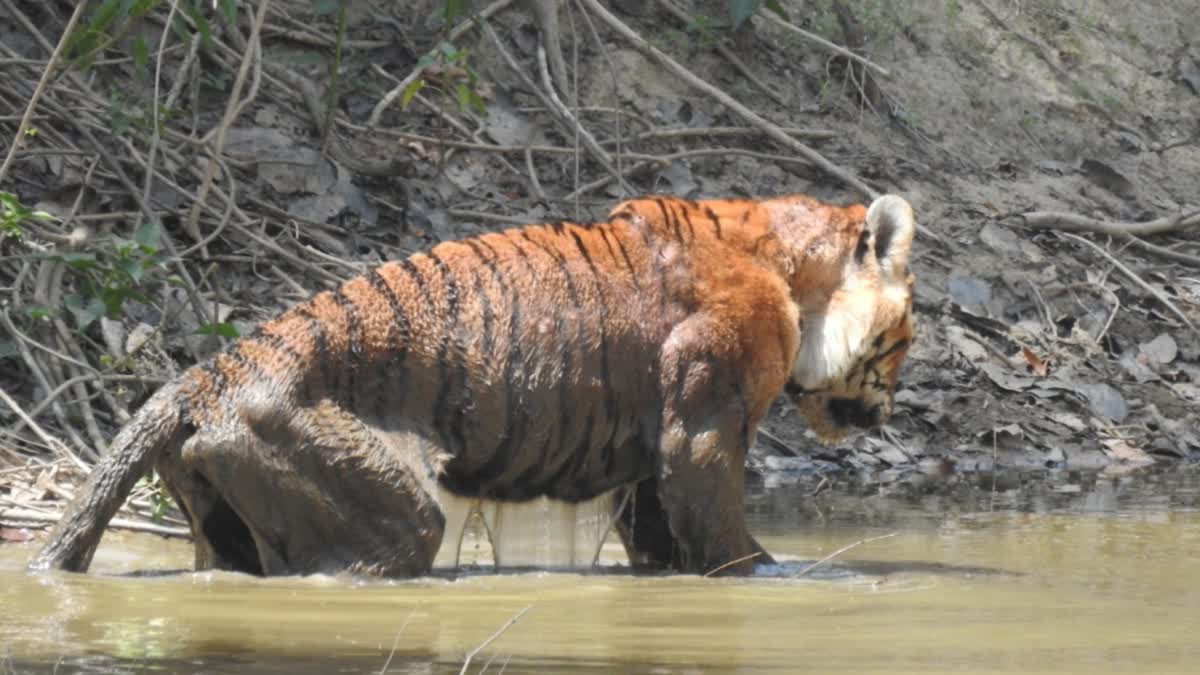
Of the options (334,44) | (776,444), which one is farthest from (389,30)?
(776,444)

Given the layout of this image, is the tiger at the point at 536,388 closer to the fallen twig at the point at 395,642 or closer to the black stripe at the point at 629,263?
the black stripe at the point at 629,263

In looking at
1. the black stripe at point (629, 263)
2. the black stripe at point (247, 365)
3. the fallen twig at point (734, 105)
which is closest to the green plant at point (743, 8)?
the fallen twig at point (734, 105)

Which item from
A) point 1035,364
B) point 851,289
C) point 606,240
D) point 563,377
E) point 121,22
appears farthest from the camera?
point 1035,364

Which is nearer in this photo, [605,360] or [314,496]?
[314,496]

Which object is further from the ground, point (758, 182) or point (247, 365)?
point (758, 182)

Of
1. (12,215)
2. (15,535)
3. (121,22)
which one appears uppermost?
(121,22)

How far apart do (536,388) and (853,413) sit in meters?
1.45

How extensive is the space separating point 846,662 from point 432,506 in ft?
5.64

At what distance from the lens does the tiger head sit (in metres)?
6.65

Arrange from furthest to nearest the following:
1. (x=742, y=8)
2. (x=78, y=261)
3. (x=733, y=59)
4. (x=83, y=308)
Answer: (x=733, y=59) < (x=742, y=8) < (x=83, y=308) < (x=78, y=261)

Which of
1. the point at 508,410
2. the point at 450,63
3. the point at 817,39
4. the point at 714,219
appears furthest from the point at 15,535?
the point at 817,39

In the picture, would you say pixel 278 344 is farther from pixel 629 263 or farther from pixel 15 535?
pixel 15 535

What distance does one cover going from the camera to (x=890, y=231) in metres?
6.73

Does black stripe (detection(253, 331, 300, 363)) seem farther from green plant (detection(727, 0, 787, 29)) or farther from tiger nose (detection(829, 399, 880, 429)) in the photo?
green plant (detection(727, 0, 787, 29))
